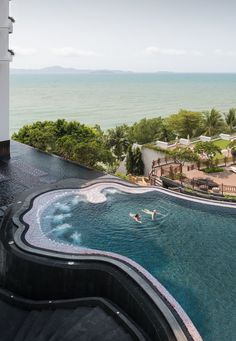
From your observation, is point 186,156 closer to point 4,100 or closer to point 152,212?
point 152,212

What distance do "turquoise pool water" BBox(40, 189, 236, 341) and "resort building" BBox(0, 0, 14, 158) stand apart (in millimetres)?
8361

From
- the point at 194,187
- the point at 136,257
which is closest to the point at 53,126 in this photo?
the point at 194,187

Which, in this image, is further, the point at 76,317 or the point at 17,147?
the point at 17,147

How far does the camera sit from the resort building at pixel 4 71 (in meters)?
19.2

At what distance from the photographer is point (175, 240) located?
1159cm

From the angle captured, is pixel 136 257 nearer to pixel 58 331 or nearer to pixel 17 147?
pixel 58 331

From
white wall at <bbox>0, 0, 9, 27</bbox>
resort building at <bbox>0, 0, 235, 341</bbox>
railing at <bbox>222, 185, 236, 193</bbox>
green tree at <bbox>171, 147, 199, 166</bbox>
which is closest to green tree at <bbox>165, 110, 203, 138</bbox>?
green tree at <bbox>171, 147, 199, 166</bbox>

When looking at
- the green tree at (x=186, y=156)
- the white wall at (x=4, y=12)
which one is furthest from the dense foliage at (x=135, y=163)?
the white wall at (x=4, y=12)

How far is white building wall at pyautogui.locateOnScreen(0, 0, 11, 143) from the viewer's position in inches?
754

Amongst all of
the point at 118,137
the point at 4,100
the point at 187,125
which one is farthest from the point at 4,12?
the point at 187,125

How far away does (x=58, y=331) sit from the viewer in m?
8.24

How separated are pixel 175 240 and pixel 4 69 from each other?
45.9 feet

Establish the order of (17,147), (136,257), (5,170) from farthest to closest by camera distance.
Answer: (17,147)
(5,170)
(136,257)

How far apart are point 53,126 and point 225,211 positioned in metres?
16.2
